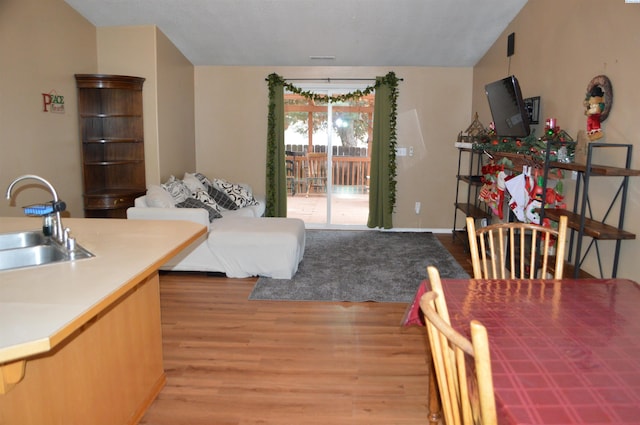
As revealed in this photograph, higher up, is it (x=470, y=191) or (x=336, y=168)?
(x=336, y=168)

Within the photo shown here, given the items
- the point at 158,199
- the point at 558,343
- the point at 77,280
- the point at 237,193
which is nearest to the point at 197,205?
the point at 158,199

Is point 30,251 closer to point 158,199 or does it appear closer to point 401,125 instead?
point 158,199

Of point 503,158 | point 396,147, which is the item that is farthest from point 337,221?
point 503,158

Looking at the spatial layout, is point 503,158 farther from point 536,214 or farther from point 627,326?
point 627,326

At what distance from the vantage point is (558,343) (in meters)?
1.37

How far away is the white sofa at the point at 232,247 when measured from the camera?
14.4 feet

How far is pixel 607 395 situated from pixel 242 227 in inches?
149

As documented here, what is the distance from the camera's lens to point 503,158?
4309 millimetres

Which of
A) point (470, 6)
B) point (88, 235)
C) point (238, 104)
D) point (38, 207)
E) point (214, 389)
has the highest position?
point (470, 6)

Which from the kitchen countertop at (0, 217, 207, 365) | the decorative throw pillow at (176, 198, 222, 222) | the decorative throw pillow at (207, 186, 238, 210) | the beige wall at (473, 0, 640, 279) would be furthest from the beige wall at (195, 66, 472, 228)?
the kitchen countertop at (0, 217, 207, 365)

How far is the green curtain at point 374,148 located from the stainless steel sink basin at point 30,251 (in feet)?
14.8

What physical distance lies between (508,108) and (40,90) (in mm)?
4260

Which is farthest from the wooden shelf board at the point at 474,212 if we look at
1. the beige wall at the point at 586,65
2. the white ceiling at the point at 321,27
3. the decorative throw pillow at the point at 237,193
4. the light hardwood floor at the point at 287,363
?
the decorative throw pillow at the point at 237,193

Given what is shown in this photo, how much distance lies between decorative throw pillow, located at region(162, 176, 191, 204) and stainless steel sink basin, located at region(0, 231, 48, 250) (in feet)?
8.74
